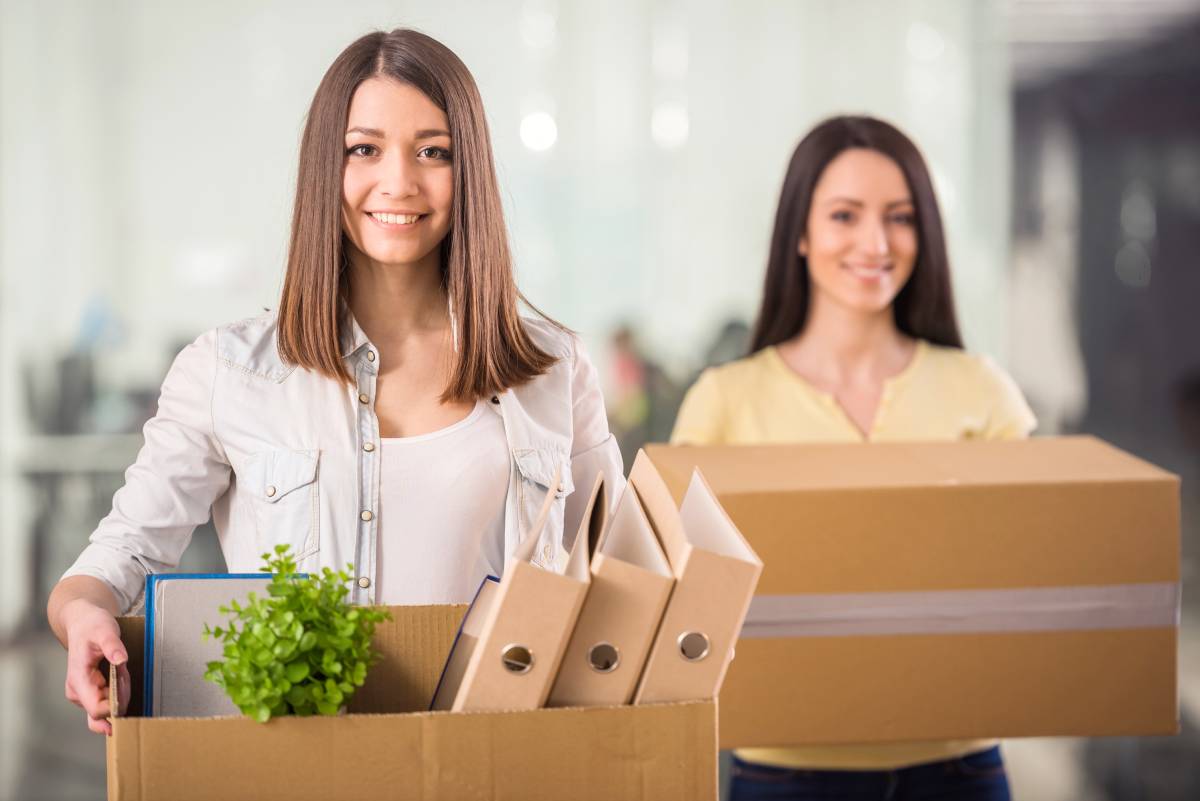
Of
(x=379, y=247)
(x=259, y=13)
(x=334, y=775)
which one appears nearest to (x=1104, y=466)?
(x=379, y=247)

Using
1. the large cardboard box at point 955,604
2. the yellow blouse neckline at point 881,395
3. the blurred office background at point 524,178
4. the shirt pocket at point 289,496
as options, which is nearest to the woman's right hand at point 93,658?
the shirt pocket at point 289,496

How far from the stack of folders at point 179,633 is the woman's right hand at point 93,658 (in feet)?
0.09

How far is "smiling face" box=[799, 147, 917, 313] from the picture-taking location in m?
2.12

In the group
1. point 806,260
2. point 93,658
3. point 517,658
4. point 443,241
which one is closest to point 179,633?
point 93,658

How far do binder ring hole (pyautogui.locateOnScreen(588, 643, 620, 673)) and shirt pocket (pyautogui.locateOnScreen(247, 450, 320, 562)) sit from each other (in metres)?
0.59

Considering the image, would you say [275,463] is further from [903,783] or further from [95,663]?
[903,783]

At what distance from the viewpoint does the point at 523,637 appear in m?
0.90

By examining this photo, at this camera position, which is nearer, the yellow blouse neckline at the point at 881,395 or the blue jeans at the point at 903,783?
the blue jeans at the point at 903,783

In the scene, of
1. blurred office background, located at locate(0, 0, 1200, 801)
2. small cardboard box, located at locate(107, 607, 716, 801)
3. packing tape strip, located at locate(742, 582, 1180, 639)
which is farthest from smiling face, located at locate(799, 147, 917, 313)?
blurred office background, located at locate(0, 0, 1200, 801)

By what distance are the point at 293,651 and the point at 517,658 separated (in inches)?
6.1

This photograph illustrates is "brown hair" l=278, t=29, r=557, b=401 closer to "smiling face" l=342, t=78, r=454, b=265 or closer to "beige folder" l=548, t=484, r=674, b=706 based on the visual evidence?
"smiling face" l=342, t=78, r=454, b=265

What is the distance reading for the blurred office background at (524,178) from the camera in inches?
156

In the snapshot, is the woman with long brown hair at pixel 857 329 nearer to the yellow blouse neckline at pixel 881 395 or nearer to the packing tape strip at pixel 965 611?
the yellow blouse neckline at pixel 881 395

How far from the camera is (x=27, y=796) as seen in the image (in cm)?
344
